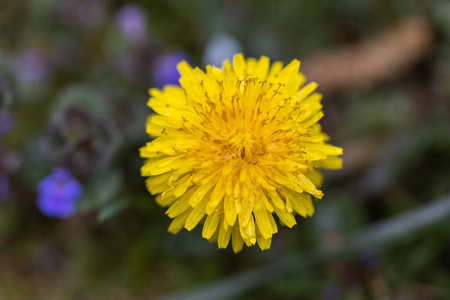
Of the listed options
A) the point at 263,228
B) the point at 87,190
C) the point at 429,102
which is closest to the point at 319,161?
the point at 263,228

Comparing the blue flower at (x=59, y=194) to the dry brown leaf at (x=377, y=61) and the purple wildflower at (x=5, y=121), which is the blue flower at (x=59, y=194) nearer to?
the purple wildflower at (x=5, y=121)

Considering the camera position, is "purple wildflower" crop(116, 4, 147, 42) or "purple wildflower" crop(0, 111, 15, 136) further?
"purple wildflower" crop(116, 4, 147, 42)

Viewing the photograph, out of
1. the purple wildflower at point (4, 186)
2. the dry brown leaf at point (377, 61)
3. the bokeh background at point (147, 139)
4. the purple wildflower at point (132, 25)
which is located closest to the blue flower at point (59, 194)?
the bokeh background at point (147, 139)

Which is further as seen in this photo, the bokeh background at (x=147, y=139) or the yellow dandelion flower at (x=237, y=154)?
the bokeh background at (x=147, y=139)

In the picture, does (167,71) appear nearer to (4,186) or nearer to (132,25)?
(132,25)

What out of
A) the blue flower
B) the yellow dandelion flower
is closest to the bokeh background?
the blue flower

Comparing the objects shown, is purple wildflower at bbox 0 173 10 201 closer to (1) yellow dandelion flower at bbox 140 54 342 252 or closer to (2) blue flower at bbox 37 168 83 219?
(2) blue flower at bbox 37 168 83 219
